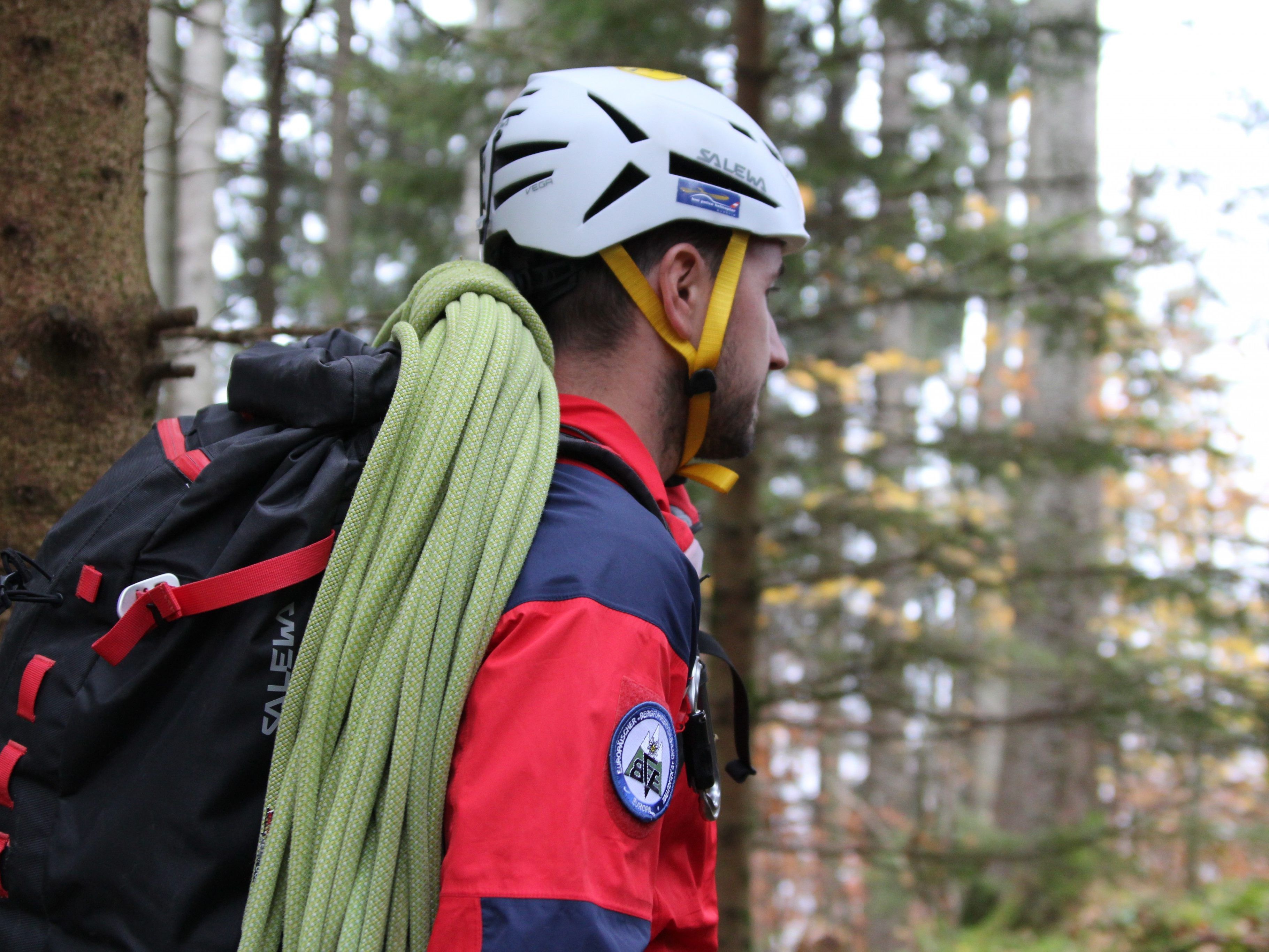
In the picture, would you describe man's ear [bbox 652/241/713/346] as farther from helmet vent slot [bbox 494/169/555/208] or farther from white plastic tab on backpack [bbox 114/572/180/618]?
white plastic tab on backpack [bbox 114/572/180/618]

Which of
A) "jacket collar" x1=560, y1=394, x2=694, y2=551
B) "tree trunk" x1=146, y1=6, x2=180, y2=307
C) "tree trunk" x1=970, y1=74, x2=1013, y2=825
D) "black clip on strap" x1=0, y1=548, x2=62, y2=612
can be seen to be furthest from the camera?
"tree trunk" x1=970, y1=74, x2=1013, y2=825

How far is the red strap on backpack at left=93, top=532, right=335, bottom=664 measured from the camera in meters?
1.45

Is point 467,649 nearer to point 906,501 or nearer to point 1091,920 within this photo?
point 1091,920

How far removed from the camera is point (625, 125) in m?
2.20

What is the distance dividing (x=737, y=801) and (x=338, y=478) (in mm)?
3937

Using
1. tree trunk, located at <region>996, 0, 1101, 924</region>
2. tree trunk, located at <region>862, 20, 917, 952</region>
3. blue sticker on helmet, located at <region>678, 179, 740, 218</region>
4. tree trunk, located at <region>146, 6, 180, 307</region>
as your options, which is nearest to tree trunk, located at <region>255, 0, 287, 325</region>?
blue sticker on helmet, located at <region>678, 179, 740, 218</region>

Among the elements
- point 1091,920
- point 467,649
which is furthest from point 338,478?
point 1091,920

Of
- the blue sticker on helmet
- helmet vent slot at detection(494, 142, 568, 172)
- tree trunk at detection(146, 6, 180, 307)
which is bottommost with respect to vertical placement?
the blue sticker on helmet

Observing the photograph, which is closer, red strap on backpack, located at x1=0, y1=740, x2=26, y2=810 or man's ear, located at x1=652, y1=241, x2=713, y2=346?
red strap on backpack, located at x1=0, y1=740, x2=26, y2=810

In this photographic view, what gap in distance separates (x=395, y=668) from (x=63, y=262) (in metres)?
1.49

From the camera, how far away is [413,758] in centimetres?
143

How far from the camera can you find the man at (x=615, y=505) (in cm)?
131

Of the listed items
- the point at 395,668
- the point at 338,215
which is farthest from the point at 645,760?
the point at 338,215

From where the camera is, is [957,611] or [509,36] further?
[957,611]
